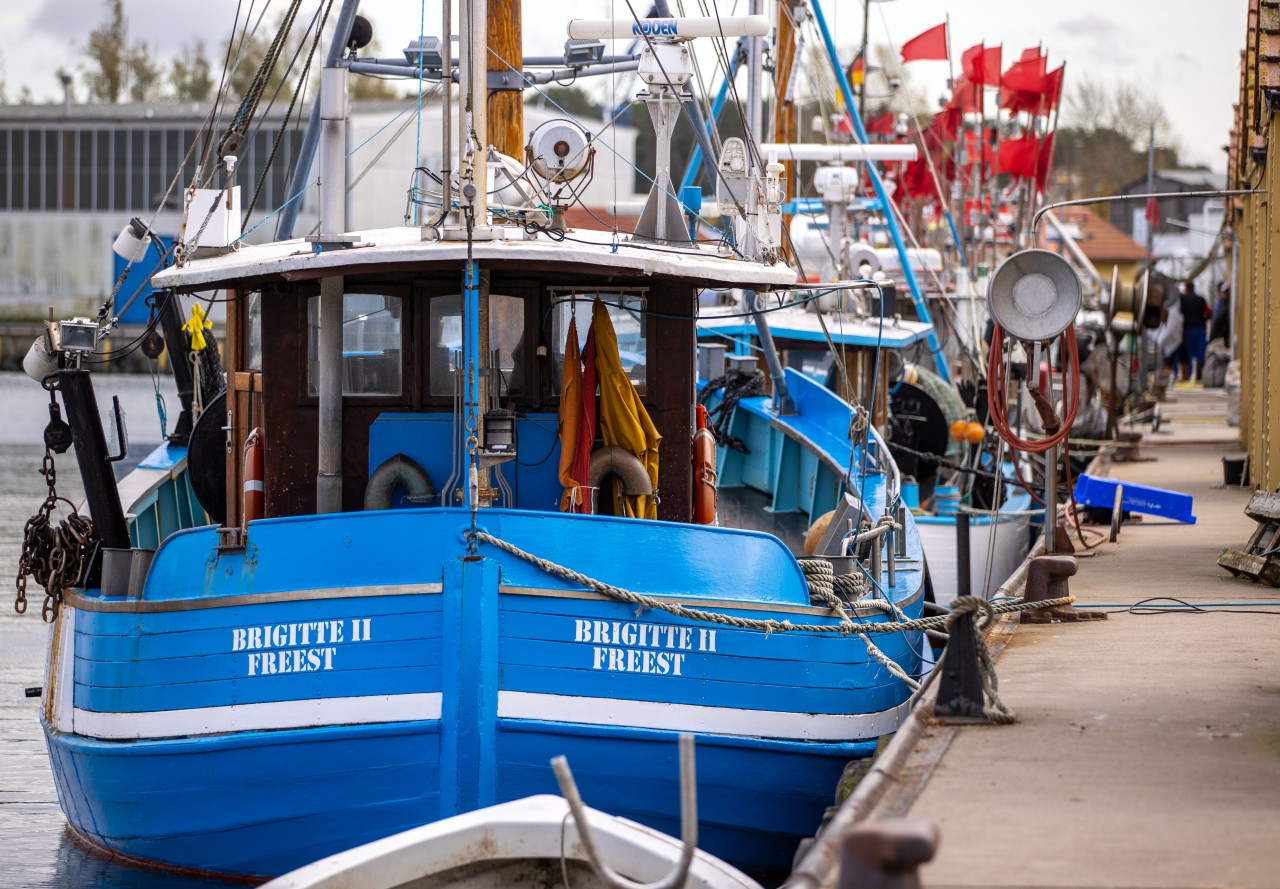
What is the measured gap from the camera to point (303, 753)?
24.7ft

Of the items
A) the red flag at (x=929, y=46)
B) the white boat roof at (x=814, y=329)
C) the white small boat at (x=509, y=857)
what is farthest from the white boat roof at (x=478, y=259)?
the red flag at (x=929, y=46)

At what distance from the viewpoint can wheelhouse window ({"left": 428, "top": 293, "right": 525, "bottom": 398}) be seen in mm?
8703

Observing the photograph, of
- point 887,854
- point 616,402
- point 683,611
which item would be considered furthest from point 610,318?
point 887,854

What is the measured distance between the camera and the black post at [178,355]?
36.3ft

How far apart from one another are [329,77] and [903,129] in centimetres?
1832

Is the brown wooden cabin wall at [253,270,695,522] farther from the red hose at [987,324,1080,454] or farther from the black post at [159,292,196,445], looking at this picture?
the red hose at [987,324,1080,454]

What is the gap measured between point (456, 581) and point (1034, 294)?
4.34 m

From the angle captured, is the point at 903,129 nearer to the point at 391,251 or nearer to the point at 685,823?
the point at 391,251

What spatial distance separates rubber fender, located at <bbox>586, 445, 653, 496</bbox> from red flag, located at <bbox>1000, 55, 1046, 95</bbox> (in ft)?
71.0

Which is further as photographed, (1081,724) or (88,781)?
(88,781)

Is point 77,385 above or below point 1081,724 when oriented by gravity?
above

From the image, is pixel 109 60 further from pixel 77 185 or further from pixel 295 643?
pixel 295 643

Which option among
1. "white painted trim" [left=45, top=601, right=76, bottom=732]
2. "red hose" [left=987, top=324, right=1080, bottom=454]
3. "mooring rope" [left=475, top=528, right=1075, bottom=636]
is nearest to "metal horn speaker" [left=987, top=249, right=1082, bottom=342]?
"red hose" [left=987, top=324, right=1080, bottom=454]

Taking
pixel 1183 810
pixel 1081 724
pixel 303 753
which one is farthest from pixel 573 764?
pixel 1183 810
